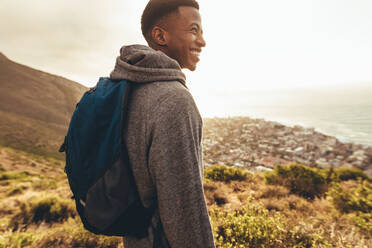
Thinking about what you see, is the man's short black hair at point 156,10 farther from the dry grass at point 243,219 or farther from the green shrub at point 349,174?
the green shrub at point 349,174

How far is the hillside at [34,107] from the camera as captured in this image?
38219 mm

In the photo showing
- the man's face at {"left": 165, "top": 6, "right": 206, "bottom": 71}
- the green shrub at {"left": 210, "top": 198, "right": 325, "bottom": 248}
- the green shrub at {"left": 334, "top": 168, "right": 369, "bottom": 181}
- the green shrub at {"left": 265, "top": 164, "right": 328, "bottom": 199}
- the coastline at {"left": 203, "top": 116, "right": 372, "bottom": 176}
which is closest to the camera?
the man's face at {"left": 165, "top": 6, "right": 206, "bottom": 71}

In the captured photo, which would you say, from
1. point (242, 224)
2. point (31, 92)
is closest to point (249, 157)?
point (242, 224)

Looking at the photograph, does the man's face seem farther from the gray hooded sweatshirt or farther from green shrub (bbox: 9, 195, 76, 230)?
green shrub (bbox: 9, 195, 76, 230)

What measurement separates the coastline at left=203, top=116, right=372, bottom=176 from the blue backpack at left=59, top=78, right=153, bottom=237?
64.3ft

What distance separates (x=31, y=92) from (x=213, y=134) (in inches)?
3227

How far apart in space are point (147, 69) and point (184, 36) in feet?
1.58

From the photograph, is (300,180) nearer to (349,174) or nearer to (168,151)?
(349,174)

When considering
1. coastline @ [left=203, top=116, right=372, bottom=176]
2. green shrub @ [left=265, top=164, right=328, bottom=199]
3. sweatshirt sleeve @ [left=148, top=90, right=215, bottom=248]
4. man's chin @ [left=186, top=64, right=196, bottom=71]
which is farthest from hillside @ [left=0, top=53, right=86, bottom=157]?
sweatshirt sleeve @ [left=148, top=90, right=215, bottom=248]

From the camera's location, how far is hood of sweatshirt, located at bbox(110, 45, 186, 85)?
Result: 0.73m

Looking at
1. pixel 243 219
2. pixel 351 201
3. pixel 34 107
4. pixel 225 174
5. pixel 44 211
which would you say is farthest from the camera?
pixel 34 107

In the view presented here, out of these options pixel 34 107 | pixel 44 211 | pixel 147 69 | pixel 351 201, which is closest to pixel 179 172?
pixel 147 69

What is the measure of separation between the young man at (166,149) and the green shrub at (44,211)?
17.0 feet

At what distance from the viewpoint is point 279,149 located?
91.4ft
